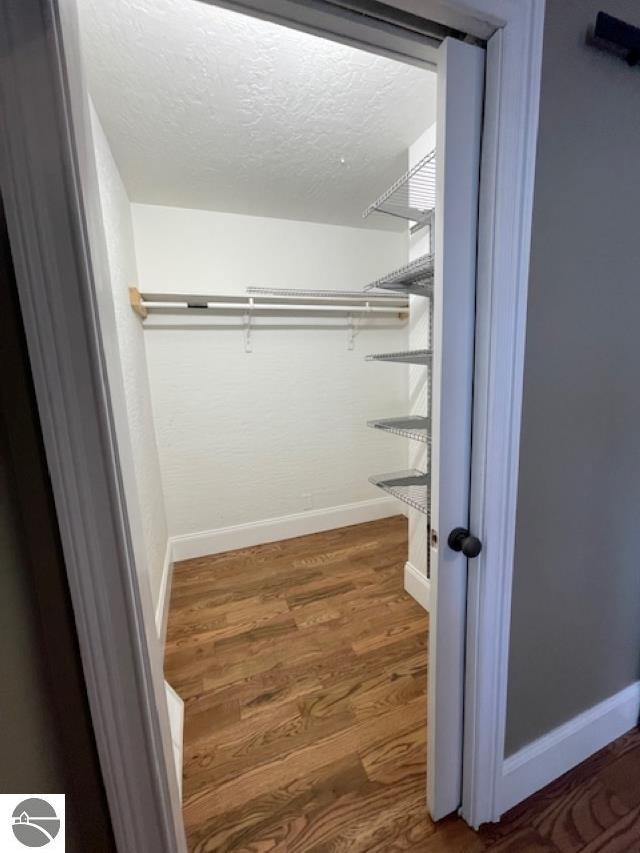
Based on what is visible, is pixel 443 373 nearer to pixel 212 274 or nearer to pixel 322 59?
pixel 322 59

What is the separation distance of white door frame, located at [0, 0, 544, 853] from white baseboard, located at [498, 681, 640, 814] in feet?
0.72

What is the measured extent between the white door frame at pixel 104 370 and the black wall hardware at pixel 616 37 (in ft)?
0.58

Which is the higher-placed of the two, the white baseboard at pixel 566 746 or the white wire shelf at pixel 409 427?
the white wire shelf at pixel 409 427

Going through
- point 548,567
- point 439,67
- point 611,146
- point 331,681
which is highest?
point 439,67

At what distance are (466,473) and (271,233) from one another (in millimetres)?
2353

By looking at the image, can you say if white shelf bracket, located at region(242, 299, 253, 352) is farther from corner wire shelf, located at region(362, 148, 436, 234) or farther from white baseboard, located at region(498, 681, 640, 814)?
white baseboard, located at region(498, 681, 640, 814)

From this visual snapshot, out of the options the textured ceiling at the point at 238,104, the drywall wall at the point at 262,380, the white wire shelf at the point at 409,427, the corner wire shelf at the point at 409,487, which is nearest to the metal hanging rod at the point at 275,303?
the drywall wall at the point at 262,380

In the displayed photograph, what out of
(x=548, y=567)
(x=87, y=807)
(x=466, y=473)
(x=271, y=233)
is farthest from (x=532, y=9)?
(x=271, y=233)

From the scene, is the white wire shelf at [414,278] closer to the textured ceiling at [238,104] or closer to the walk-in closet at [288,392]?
the walk-in closet at [288,392]

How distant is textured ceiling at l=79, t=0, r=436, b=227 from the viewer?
1.09m

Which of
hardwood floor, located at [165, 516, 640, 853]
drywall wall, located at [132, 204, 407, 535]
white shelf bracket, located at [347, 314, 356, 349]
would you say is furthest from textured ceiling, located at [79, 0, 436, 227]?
hardwood floor, located at [165, 516, 640, 853]

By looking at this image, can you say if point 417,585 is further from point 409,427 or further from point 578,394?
point 578,394

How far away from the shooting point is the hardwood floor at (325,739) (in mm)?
1000

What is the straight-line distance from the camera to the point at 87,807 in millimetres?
641
